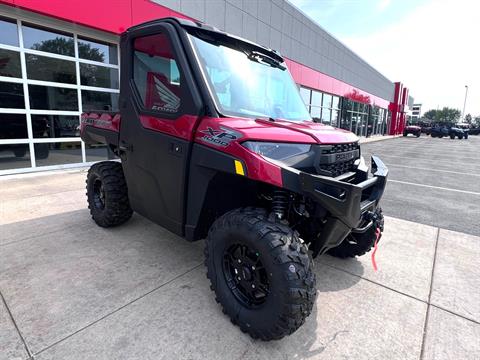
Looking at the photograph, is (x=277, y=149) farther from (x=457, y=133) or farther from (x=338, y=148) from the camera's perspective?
(x=457, y=133)

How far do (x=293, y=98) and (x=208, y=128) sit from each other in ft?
4.73

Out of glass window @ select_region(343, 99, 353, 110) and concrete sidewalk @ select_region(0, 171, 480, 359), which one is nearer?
concrete sidewalk @ select_region(0, 171, 480, 359)

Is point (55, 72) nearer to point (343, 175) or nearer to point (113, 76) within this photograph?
point (113, 76)

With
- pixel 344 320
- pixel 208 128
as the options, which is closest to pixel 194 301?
pixel 344 320

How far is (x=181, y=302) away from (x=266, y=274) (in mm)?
849

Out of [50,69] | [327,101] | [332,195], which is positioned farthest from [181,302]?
[327,101]

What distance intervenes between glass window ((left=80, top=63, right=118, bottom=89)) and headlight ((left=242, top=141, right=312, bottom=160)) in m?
7.62

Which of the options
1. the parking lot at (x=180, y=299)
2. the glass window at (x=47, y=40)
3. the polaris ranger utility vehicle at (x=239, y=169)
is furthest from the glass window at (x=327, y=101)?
the polaris ranger utility vehicle at (x=239, y=169)

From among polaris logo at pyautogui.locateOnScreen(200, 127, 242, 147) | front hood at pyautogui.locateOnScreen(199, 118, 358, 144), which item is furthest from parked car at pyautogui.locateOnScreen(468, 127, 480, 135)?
polaris logo at pyautogui.locateOnScreen(200, 127, 242, 147)

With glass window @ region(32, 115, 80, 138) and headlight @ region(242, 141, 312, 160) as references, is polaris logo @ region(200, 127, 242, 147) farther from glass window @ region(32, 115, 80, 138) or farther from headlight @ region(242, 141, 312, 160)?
glass window @ region(32, 115, 80, 138)

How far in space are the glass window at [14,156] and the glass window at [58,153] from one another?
0.75 feet

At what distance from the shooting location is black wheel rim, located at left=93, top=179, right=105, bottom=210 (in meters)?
3.87

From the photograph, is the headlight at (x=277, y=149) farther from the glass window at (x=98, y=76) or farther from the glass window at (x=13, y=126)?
the glass window at (x=98, y=76)

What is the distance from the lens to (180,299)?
2.47m
